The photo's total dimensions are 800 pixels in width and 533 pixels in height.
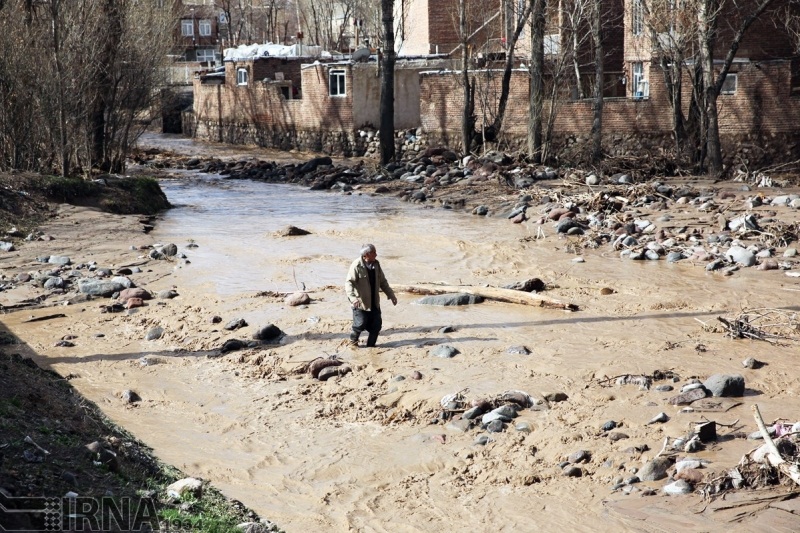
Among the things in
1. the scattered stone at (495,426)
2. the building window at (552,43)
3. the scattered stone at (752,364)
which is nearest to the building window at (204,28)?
the building window at (552,43)

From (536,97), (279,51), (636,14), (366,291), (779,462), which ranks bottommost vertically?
(779,462)

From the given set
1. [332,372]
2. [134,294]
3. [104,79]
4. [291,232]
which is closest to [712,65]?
[291,232]

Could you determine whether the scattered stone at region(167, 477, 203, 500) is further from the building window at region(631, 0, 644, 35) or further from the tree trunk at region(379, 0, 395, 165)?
the tree trunk at region(379, 0, 395, 165)

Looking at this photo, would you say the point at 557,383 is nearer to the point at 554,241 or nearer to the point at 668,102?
the point at 554,241

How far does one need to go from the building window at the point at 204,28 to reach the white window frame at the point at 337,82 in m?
47.7

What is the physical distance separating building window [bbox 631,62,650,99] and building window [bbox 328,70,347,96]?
11548mm

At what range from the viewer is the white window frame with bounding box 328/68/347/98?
34.8 meters

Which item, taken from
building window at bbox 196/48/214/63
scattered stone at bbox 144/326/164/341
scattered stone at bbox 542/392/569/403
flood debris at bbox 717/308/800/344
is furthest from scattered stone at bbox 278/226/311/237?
building window at bbox 196/48/214/63

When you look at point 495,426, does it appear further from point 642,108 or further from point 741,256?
point 642,108

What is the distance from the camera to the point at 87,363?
956 cm

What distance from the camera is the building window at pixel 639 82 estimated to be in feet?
90.1

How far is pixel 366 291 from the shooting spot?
9.38m

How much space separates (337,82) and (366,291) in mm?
26928

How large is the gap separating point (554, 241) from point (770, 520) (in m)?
10.7
